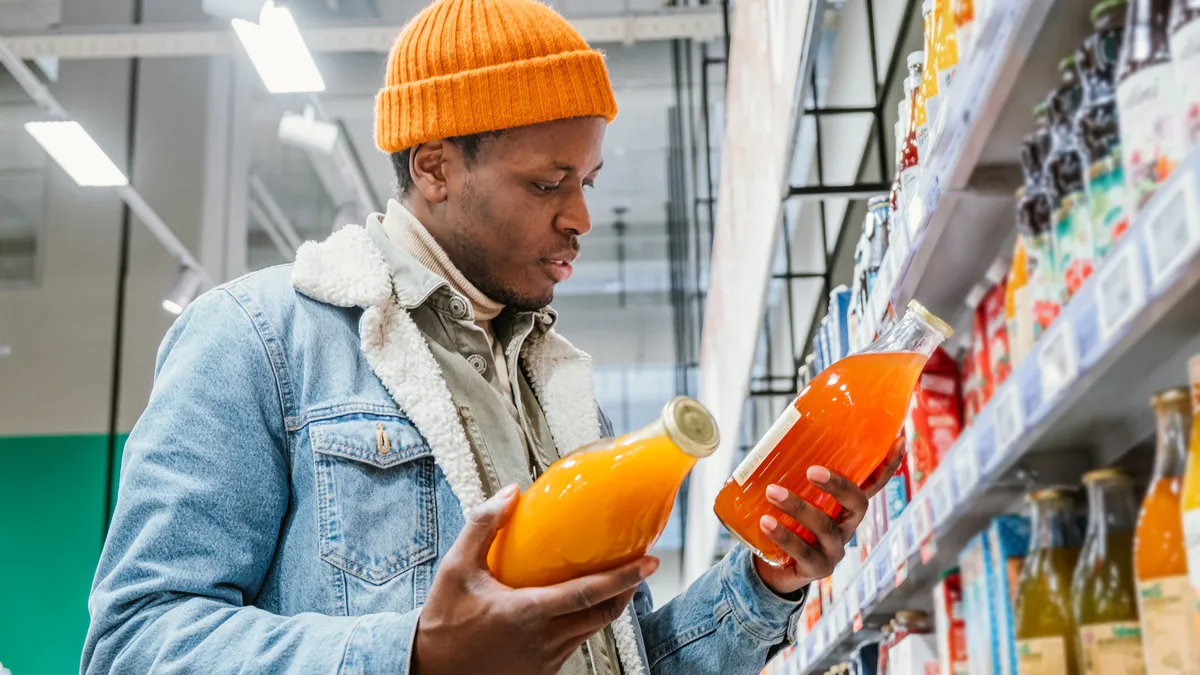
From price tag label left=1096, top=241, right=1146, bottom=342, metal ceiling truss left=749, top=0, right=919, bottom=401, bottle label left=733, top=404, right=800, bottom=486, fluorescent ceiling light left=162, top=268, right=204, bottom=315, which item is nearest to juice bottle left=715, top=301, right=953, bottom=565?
bottle label left=733, top=404, right=800, bottom=486

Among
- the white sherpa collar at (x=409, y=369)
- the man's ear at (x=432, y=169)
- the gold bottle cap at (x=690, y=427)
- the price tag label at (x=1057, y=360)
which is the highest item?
the man's ear at (x=432, y=169)

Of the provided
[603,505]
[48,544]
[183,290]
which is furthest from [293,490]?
[48,544]

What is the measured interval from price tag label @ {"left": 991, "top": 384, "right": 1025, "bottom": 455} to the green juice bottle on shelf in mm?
172

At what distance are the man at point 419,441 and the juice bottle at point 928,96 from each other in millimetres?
413

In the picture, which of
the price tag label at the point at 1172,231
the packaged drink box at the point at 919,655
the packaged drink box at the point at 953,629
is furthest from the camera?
the packaged drink box at the point at 919,655

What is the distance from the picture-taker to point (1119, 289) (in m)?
0.96

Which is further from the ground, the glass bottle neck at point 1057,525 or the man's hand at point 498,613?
the glass bottle neck at point 1057,525

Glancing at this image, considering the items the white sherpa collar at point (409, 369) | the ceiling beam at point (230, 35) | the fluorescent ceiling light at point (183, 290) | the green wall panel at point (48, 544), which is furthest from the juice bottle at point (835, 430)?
the green wall panel at point (48, 544)

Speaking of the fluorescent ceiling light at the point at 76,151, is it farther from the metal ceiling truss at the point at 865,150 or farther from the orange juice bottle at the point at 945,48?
the orange juice bottle at the point at 945,48

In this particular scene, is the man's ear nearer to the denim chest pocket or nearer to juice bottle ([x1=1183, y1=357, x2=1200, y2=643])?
the denim chest pocket

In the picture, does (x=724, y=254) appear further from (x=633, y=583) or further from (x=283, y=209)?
(x=283, y=209)

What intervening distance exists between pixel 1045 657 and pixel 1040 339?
0.42 m

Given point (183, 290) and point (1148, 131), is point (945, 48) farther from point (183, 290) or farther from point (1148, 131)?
point (183, 290)

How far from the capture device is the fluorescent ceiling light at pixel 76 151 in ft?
18.0
